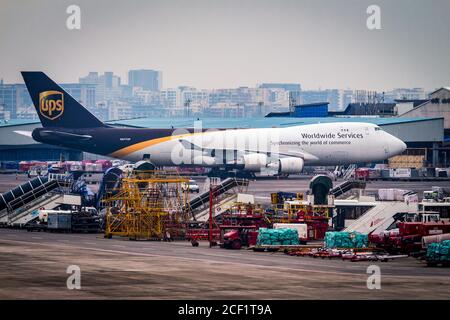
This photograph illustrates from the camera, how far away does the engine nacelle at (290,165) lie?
134m

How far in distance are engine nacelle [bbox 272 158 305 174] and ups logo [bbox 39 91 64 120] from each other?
99.6 ft

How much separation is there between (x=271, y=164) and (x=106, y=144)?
22300 millimetres

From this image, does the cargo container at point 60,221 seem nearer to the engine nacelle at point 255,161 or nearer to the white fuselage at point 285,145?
the engine nacelle at point 255,161

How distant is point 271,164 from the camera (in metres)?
137

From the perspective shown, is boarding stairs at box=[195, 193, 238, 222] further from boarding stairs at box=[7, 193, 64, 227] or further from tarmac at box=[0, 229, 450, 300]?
tarmac at box=[0, 229, 450, 300]

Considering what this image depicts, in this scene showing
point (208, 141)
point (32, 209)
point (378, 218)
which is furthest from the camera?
point (208, 141)

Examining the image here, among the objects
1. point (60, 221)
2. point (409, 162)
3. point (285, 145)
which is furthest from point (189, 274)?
point (409, 162)

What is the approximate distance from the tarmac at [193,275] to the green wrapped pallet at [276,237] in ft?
5.63

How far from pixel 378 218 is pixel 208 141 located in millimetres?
68047

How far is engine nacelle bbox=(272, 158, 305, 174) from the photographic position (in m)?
134

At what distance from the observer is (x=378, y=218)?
74.1m

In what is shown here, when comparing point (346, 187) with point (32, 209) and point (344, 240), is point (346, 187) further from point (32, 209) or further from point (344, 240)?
point (344, 240)

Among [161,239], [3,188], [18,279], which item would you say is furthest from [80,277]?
[3,188]

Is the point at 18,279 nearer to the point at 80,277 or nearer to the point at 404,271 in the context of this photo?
the point at 80,277
